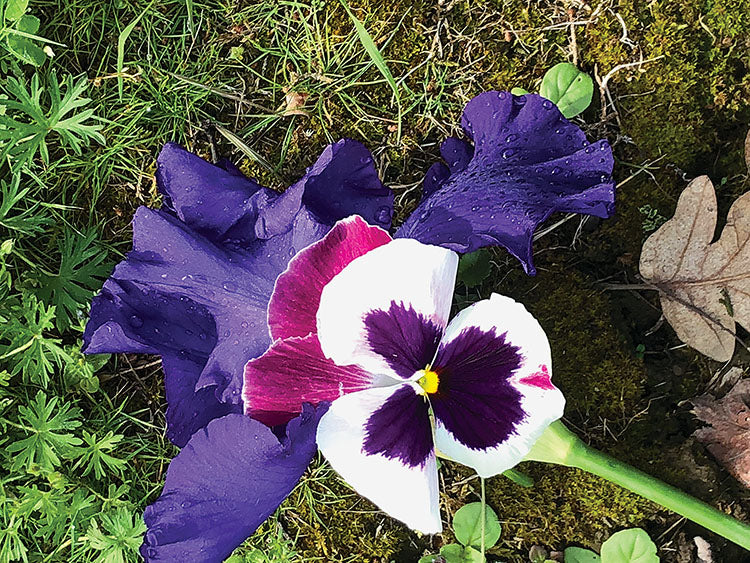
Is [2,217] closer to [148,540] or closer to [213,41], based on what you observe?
[213,41]

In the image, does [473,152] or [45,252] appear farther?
[45,252]

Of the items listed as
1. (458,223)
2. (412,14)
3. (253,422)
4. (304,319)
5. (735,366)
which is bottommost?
(735,366)

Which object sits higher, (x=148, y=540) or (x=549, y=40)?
(x=549, y=40)

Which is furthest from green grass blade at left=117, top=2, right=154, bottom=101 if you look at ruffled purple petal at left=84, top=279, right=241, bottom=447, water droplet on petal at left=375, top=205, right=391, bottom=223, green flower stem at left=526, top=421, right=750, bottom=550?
green flower stem at left=526, top=421, right=750, bottom=550

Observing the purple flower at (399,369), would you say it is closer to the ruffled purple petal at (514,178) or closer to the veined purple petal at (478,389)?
the veined purple petal at (478,389)

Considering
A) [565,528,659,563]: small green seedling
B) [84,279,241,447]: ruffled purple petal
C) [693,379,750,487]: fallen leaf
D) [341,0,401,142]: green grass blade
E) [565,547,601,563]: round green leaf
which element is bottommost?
[565,547,601,563]: round green leaf

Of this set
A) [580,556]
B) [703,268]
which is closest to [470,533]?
[580,556]

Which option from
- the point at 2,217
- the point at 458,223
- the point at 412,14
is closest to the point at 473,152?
the point at 458,223

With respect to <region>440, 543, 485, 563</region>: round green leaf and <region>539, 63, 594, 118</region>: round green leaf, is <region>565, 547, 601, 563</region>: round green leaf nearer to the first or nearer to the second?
<region>440, 543, 485, 563</region>: round green leaf
